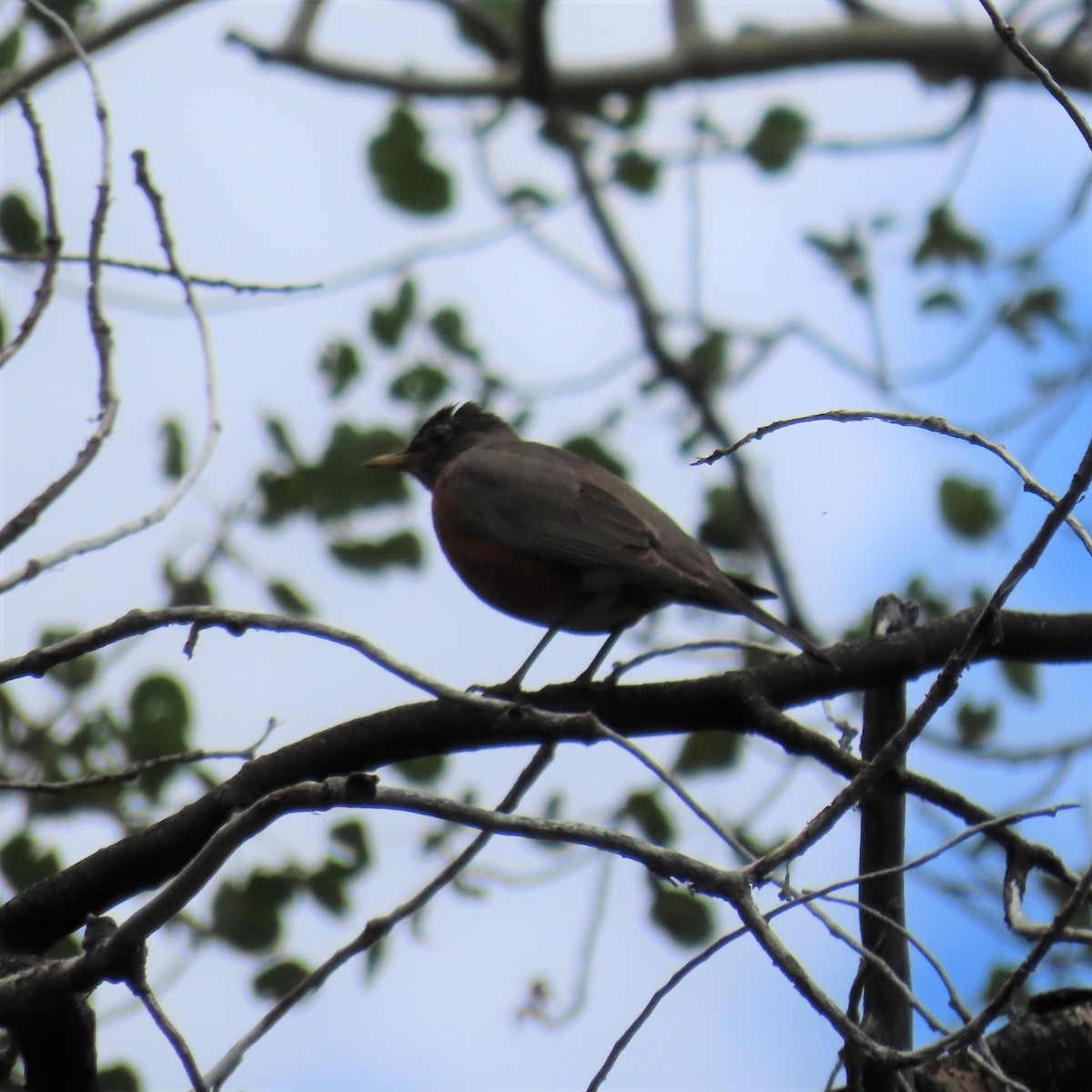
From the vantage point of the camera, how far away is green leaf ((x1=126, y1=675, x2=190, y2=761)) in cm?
506

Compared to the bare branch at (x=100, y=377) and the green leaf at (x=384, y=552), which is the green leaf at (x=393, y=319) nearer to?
the green leaf at (x=384, y=552)

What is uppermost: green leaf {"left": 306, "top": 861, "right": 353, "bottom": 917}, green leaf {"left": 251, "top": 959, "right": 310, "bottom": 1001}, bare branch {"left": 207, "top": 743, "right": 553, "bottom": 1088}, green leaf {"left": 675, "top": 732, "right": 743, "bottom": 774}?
green leaf {"left": 675, "top": 732, "right": 743, "bottom": 774}

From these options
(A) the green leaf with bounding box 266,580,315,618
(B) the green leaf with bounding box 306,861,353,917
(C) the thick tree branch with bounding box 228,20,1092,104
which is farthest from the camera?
(C) the thick tree branch with bounding box 228,20,1092,104

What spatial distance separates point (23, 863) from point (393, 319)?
2.58 meters

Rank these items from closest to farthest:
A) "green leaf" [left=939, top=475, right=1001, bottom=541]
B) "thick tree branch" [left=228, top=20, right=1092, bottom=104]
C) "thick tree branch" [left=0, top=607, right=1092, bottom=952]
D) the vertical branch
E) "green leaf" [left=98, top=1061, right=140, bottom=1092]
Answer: the vertical branch → "thick tree branch" [left=0, top=607, right=1092, bottom=952] → "green leaf" [left=98, top=1061, right=140, bottom=1092] → "green leaf" [left=939, top=475, right=1001, bottom=541] → "thick tree branch" [left=228, top=20, right=1092, bottom=104]

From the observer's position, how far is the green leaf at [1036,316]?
8.24 metres

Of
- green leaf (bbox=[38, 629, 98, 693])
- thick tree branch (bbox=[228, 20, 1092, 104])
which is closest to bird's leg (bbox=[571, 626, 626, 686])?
green leaf (bbox=[38, 629, 98, 693])

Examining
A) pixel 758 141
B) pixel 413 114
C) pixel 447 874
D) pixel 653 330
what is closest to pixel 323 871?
pixel 447 874

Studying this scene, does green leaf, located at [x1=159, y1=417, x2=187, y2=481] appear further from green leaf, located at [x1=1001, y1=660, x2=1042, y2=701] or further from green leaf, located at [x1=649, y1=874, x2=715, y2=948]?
green leaf, located at [x1=1001, y1=660, x2=1042, y2=701]

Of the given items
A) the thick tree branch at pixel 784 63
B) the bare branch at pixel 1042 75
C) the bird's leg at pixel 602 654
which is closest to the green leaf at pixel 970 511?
the bird's leg at pixel 602 654

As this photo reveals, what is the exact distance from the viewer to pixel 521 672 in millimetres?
5379

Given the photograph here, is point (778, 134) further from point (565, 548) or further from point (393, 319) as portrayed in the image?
point (565, 548)

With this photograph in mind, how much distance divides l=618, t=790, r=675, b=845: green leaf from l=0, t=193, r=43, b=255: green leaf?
2803 mm

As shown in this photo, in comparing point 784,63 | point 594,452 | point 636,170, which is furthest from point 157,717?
point 784,63
